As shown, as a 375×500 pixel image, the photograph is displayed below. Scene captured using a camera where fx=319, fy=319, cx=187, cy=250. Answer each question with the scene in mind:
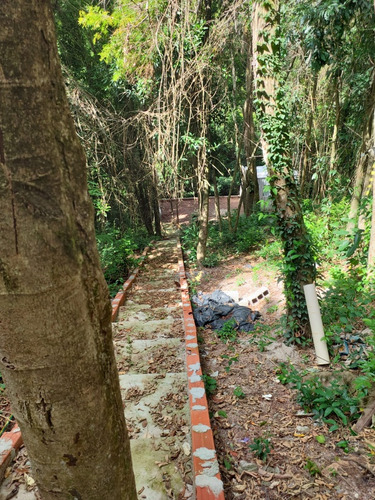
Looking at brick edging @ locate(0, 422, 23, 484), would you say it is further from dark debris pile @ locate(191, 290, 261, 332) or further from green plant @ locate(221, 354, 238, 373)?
dark debris pile @ locate(191, 290, 261, 332)

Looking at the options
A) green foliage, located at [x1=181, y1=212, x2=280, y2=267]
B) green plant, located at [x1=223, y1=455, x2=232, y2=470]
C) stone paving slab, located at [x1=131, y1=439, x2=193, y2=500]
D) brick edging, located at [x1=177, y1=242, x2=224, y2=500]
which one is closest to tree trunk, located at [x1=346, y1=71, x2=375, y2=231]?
green foliage, located at [x1=181, y1=212, x2=280, y2=267]

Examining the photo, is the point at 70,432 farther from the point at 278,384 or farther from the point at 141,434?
the point at 278,384

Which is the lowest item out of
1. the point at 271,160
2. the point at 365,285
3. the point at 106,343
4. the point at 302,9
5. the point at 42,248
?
the point at 365,285

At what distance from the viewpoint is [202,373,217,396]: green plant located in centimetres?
339

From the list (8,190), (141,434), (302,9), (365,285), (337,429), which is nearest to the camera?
(8,190)

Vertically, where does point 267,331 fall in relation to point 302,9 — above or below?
below

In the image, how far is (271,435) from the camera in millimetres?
2787

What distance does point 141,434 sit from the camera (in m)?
2.55

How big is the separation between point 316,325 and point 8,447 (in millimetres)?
3114

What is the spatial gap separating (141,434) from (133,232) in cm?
807

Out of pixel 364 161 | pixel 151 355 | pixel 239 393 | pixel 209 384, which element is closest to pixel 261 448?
pixel 239 393

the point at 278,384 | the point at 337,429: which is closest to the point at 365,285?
the point at 278,384

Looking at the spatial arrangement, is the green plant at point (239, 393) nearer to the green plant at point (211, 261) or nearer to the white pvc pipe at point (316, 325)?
the white pvc pipe at point (316, 325)

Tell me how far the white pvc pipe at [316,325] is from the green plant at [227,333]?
3.91 ft
